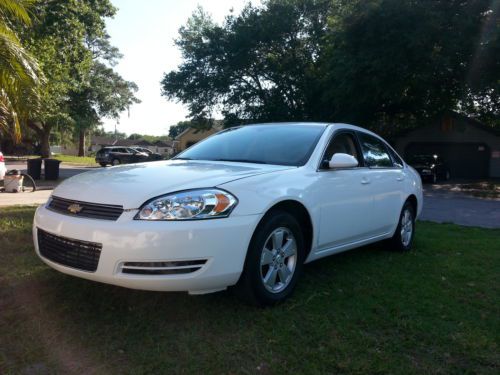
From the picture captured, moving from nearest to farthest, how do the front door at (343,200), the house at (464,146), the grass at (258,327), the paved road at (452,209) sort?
the grass at (258,327) < the front door at (343,200) < the paved road at (452,209) < the house at (464,146)

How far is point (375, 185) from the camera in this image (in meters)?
5.05

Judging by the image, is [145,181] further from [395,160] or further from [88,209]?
[395,160]

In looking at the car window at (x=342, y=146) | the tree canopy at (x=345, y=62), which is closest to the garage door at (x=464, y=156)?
the tree canopy at (x=345, y=62)

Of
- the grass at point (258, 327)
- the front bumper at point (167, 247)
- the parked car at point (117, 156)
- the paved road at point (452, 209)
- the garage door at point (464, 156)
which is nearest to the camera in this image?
the grass at point (258, 327)

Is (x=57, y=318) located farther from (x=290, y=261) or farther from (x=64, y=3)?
(x=64, y=3)

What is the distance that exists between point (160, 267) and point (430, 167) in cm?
2329

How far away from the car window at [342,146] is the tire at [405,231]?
1220 mm

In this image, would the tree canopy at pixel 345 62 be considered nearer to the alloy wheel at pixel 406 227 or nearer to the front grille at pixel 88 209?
the alloy wheel at pixel 406 227

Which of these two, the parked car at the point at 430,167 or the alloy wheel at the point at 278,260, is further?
the parked car at the point at 430,167

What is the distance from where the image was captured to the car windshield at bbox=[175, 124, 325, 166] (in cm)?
438

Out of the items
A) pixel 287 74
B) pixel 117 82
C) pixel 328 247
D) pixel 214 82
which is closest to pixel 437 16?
pixel 287 74

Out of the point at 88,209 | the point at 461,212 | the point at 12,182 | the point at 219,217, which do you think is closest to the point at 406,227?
the point at 219,217

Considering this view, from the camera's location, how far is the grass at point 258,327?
285 centimetres

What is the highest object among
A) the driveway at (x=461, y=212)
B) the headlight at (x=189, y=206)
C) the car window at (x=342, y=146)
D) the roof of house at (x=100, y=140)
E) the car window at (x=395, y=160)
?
the roof of house at (x=100, y=140)
